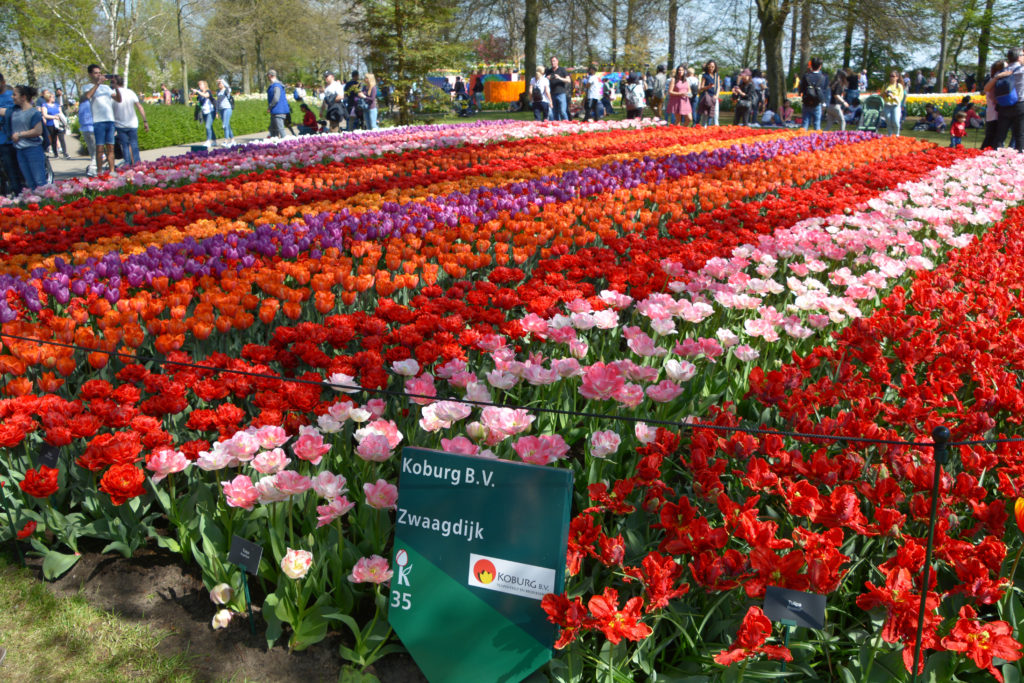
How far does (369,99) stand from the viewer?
18.0 m

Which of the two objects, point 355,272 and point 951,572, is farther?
point 355,272

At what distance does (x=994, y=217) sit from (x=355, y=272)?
5027 millimetres

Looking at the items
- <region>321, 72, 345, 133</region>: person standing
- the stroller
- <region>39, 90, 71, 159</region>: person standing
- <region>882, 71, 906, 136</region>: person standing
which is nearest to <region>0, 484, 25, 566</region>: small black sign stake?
<region>39, 90, 71, 159</region>: person standing

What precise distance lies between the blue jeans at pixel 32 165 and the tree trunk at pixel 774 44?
18605mm

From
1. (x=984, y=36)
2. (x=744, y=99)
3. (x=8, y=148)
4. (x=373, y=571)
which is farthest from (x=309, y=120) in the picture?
(x=984, y=36)

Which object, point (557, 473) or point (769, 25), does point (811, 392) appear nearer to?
point (557, 473)

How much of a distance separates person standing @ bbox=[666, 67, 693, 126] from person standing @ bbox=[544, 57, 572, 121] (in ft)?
9.30

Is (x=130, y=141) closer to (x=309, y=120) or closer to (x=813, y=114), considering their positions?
(x=309, y=120)

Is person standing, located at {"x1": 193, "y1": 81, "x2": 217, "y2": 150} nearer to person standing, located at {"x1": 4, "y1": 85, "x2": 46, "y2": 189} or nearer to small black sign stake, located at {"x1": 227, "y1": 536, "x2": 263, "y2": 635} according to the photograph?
person standing, located at {"x1": 4, "y1": 85, "x2": 46, "y2": 189}

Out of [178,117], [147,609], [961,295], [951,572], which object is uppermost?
[178,117]

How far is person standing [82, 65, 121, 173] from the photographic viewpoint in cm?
1054

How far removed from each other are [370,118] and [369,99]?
54 centimetres

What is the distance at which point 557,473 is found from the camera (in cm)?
183

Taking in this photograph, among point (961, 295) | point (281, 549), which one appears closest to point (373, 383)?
point (281, 549)
